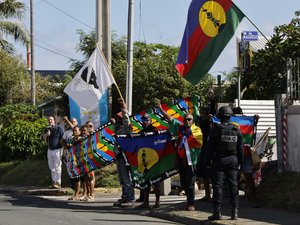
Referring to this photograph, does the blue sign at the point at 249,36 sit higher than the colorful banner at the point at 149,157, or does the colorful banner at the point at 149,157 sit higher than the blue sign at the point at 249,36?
the blue sign at the point at 249,36

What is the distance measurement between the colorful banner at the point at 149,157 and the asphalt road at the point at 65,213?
72 centimetres

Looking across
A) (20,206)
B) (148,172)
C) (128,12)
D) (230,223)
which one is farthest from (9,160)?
(230,223)

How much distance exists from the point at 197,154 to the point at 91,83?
486cm

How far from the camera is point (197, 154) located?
40.2 feet

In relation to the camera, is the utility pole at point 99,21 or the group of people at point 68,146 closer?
the group of people at point 68,146

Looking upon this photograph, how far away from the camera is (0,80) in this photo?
124ft

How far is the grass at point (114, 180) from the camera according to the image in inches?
469

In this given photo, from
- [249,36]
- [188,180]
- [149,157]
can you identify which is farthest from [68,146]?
[249,36]

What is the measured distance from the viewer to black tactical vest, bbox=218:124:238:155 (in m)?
10.7

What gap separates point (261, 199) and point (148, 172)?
223 centimetres

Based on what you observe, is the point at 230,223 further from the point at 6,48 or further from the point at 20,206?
the point at 6,48

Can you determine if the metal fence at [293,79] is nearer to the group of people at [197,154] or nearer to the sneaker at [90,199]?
the group of people at [197,154]

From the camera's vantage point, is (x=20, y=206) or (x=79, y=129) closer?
(x=20, y=206)

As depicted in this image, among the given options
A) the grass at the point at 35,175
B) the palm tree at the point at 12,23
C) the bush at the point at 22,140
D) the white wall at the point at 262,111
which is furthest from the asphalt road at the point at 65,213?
the palm tree at the point at 12,23
